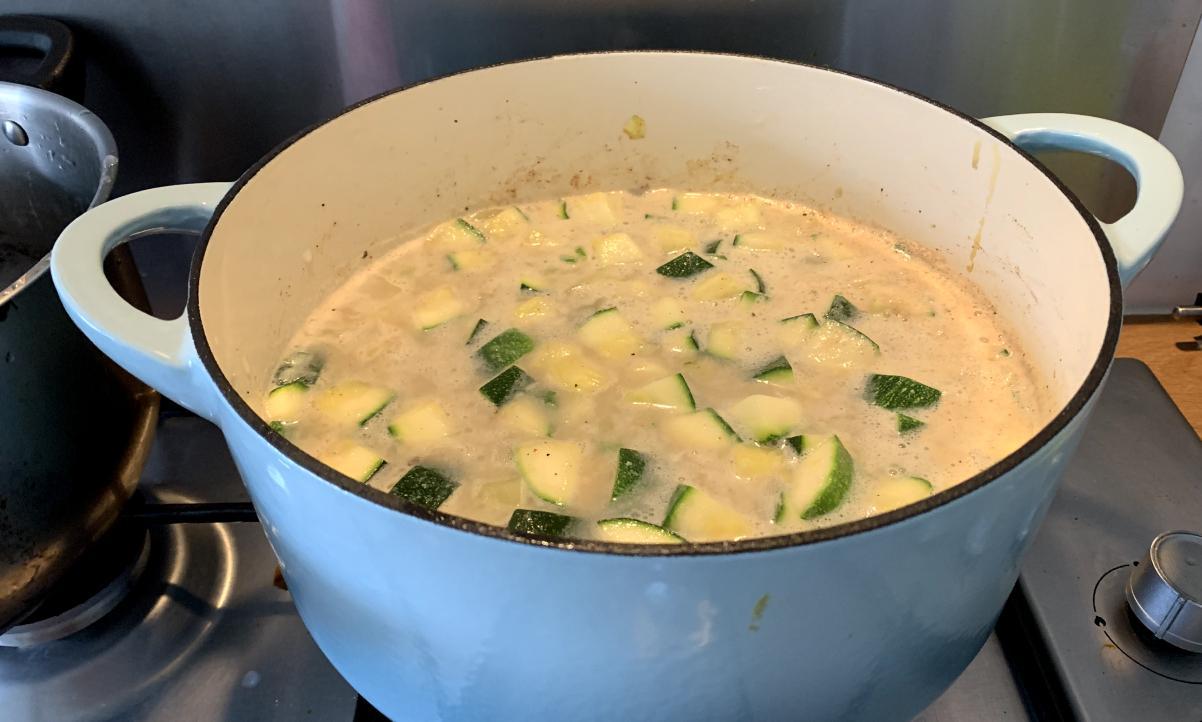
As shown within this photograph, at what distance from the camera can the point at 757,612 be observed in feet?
1.65

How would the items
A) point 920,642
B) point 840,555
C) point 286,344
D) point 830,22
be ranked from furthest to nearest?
1. point 830,22
2. point 286,344
3. point 920,642
4. point 840,555

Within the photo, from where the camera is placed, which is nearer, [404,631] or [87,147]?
[404,631]

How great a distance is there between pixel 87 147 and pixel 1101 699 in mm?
996

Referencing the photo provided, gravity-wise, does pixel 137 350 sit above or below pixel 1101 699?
above

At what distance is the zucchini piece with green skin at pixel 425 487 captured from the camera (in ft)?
2.50

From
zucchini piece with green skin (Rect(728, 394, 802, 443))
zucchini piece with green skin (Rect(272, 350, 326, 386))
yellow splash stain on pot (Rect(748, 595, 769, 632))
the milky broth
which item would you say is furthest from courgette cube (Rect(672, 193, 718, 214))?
yellow splash stain on pot (Rect(748, 595, 769, 632))

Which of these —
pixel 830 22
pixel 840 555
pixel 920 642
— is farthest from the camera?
pixel 830 22

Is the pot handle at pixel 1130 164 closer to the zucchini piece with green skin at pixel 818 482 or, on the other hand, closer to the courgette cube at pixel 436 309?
the zucchini piece with green skin at pixel 818 482

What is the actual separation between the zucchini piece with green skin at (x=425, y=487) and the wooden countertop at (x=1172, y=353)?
872mm

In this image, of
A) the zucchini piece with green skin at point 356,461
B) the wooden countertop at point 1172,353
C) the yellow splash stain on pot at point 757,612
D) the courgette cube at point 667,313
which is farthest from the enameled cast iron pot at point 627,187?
the wooden countertop at point 1172,353

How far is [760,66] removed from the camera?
983 millimetres

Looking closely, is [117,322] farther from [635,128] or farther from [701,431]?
[635,128]

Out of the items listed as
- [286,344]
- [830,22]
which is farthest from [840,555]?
[830,22]

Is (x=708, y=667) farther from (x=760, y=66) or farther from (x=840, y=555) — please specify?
(x=760, y=66)
